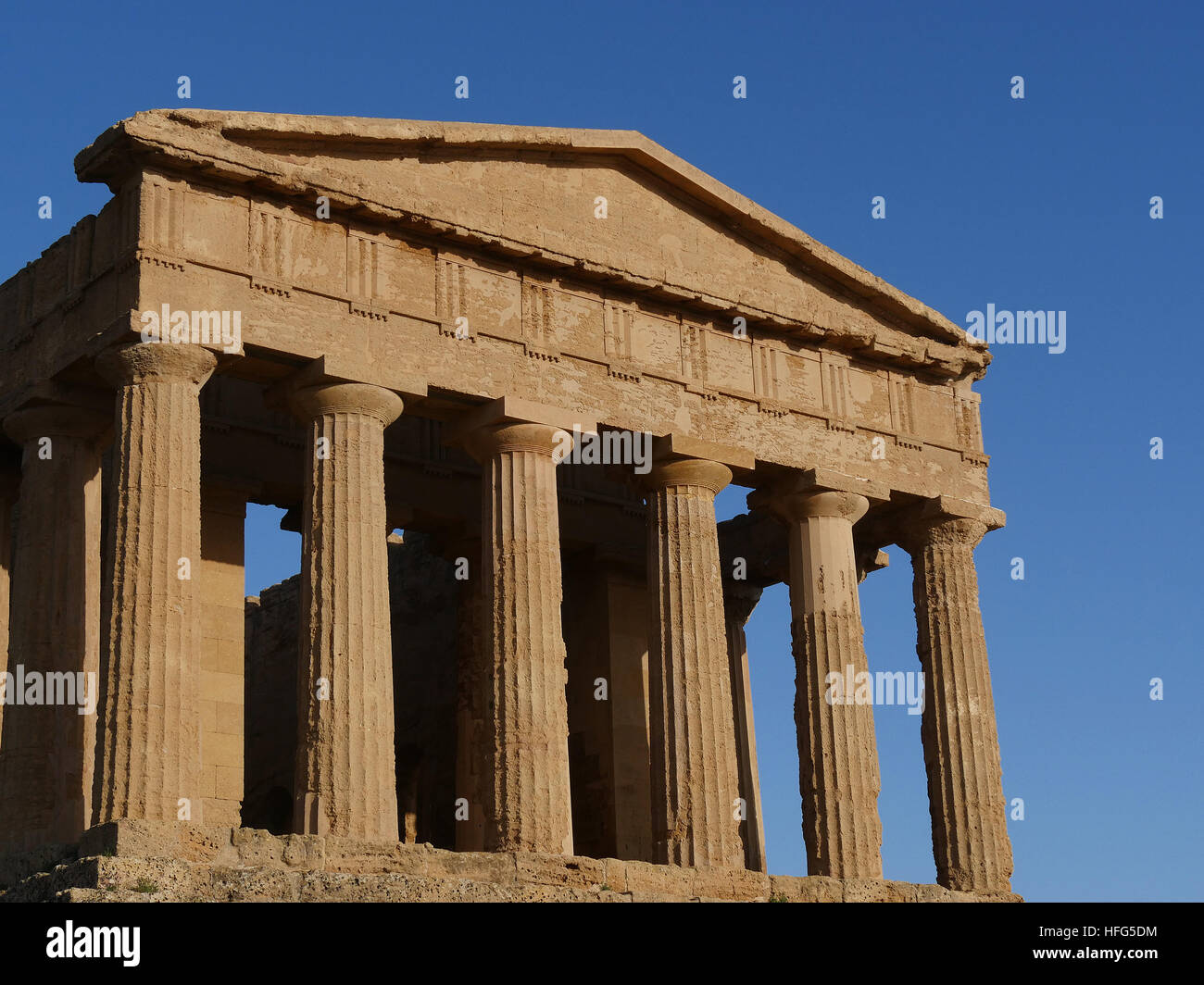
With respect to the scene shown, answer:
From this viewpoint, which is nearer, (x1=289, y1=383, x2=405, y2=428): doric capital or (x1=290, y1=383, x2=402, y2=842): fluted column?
(x1=290, y1=383, x2=402, y2=842): fluted column

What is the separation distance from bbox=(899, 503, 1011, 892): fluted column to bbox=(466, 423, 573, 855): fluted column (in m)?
7.39

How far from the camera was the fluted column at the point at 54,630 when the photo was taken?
2700 cm

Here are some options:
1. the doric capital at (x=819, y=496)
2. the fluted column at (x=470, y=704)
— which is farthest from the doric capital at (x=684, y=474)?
the fluted column at (x=470, y=704)

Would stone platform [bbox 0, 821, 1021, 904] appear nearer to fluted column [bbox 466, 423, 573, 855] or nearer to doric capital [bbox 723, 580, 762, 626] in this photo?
fluted column [bbox 466, 423, 573, 855]

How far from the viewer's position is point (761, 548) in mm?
37562

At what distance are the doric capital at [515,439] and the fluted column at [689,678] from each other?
7.17 ft

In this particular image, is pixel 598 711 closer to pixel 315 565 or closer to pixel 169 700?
pixel 315 565

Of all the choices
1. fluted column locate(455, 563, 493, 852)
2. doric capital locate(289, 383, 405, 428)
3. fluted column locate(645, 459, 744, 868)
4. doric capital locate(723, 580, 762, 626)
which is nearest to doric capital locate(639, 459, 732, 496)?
fluted column locate(645, 459, 744, 868)

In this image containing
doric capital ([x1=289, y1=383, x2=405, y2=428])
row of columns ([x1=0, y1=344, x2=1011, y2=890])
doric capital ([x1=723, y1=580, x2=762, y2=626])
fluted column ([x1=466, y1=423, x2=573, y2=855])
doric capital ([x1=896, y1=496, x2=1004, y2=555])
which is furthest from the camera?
doric capital ([x1=723, y1=580, x2=762, y2=626])

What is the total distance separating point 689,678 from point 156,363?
9301mm

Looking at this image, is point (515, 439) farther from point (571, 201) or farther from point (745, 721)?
point (745, 721)

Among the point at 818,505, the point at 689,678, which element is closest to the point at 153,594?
the point at 689,678

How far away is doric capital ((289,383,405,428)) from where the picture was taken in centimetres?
2770

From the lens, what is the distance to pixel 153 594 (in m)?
25.2
